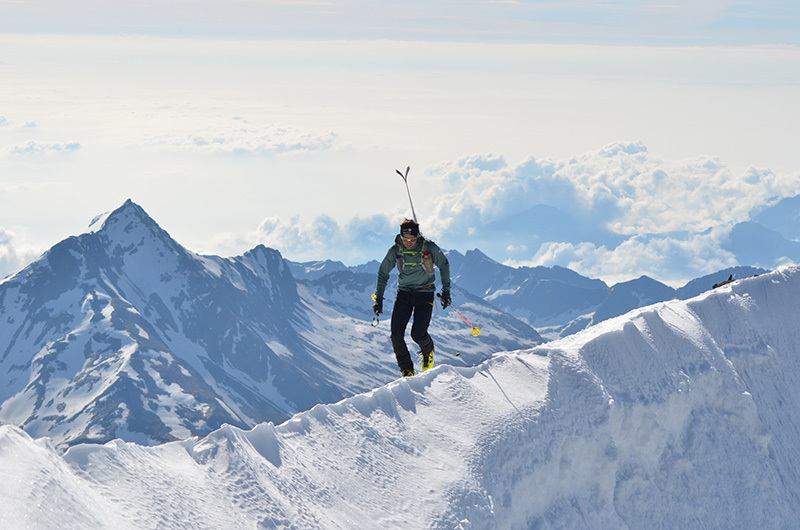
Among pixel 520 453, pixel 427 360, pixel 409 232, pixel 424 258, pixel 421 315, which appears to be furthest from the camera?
pixel 427 360

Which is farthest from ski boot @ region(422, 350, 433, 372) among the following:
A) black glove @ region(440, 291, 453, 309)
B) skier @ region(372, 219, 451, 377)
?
black glove @ region(440, 291, 453, 309)

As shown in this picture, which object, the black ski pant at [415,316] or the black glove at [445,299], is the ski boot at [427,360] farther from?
the black glove at [445,299]

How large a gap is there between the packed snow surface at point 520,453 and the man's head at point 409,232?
12.7 ft

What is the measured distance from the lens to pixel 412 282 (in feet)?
79.6

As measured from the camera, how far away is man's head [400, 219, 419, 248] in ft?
77.2

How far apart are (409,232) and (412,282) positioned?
161 cm

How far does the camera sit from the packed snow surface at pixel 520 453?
A: 15758mm

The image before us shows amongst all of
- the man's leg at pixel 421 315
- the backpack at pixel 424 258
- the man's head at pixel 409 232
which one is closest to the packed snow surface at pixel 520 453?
the man's leg at pixel 421 315

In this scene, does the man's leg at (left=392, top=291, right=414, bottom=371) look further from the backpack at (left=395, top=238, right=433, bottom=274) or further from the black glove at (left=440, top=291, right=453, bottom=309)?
the backpack at (left=395, top=238, right=433, bottom=274)

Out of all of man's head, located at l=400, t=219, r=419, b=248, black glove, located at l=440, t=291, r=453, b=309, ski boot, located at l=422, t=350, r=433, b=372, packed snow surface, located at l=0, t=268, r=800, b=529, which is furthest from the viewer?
ski boot, located at l=422, t=350, r=433, b=372

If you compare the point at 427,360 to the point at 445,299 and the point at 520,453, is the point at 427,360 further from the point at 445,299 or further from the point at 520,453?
the point at 520,453

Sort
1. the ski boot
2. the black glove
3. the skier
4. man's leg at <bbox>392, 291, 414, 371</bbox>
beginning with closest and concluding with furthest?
the skier
the black glove
man's leg at <bbox>392, 291, 414, 371</bbox>
the ski boot

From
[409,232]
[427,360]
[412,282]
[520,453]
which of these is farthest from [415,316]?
[520,453]

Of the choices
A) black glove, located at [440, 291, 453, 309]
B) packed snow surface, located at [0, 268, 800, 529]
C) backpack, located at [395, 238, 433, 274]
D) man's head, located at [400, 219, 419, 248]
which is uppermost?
man's head, located at [400, 219, 419, 248]
